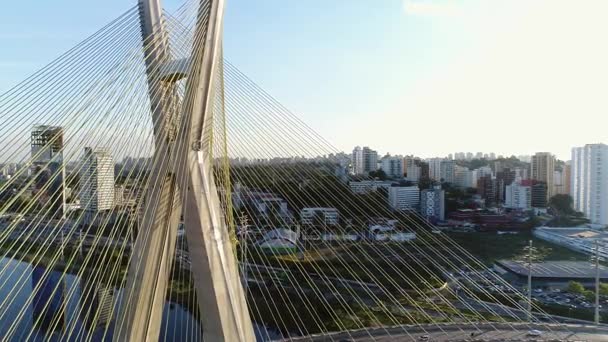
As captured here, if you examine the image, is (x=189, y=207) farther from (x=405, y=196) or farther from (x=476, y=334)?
(x=405, y=196)

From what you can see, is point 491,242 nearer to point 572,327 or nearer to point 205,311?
point 572,327

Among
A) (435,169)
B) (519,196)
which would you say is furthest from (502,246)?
(435,169)

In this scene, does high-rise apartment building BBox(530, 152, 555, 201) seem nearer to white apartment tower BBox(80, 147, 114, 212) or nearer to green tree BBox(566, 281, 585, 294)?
green tree BBox(566, 281, 585, 294)

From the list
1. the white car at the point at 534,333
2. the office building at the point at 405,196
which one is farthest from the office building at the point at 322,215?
the white car at the point at 534,333

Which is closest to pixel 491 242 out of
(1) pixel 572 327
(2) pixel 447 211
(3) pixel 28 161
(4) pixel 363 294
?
(2) pixel 447 211

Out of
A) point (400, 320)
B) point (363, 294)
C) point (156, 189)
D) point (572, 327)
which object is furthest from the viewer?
point (363, 294)

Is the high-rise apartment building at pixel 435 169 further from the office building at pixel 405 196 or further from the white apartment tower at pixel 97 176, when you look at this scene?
the white apartment tower at pixel 97 176
